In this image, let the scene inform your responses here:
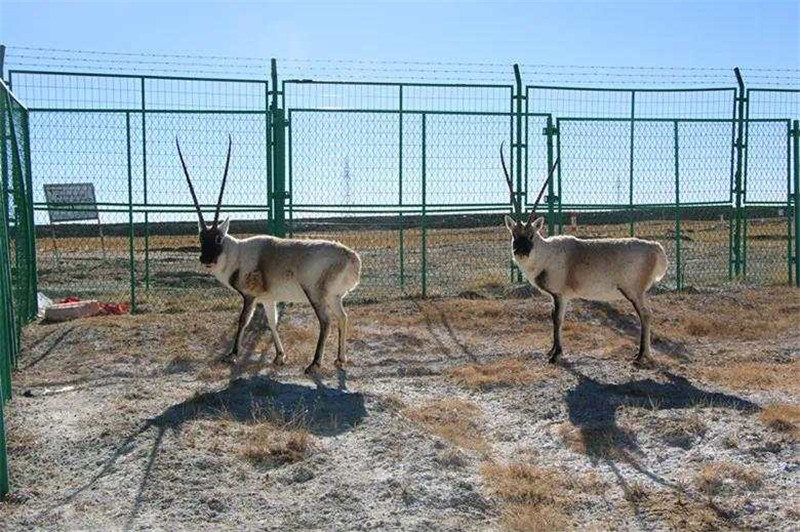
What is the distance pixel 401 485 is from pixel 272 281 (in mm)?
4493

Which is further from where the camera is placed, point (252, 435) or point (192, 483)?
point (252, 435)

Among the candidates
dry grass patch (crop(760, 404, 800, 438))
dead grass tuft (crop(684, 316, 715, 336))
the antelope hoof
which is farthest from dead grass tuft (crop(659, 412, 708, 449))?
dead grass tuft (crop(684, 316, 715, 336))

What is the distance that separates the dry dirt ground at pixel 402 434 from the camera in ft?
19.4

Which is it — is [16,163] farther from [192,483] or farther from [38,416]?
[192,483]

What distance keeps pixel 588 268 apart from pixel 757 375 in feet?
7.07

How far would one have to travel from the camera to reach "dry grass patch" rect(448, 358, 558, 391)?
9.24 m

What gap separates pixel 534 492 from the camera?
611 centimetres

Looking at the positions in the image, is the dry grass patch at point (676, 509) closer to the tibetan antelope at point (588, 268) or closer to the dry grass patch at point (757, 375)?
the dry grass patch at point (757, 375)

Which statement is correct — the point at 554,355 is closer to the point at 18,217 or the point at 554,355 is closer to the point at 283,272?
the point at 283,272

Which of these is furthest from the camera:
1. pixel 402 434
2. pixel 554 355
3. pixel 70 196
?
pixel 70 196

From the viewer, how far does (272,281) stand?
33.8 feet

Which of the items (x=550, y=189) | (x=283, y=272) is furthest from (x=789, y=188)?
(x=283, y=272)

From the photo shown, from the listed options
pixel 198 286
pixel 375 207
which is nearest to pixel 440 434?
pixel 375 207

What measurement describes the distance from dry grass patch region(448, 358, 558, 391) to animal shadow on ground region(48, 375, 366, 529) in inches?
54.3
